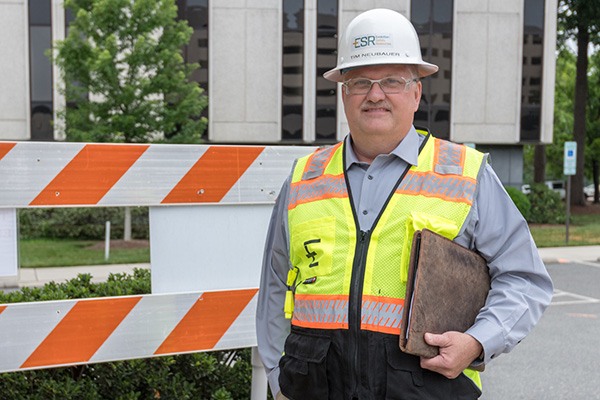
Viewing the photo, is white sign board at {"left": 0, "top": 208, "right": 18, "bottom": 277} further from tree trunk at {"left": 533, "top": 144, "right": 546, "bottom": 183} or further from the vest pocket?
tree trunk at {"left": 533, "top": 144, "right": 546, "bottom": 183}

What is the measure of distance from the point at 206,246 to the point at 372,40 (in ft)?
4.94

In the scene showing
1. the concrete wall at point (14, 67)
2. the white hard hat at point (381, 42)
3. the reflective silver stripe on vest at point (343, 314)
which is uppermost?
the concrete wall at point (14, 67)

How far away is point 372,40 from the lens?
243 cm

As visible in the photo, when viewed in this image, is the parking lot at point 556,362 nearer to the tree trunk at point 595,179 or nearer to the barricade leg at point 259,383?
the barricade leg at point 259,383

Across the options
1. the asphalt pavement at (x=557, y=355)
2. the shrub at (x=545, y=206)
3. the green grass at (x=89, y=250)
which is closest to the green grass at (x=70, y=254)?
the green grass at (x=89, y=250)

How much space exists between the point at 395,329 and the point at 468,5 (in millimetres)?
29969

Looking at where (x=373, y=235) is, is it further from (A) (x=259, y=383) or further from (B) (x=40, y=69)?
(B) (x=40, y=69)

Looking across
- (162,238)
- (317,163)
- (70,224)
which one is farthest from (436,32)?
(317,163)

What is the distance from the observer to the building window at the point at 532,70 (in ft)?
102

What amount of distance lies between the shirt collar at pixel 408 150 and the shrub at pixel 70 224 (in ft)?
62.8

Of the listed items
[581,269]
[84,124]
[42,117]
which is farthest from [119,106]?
[581,269]

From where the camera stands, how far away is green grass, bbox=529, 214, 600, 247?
21097 millimetres

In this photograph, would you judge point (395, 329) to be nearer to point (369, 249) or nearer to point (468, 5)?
point (369, 249)

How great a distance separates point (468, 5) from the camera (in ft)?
99.1
